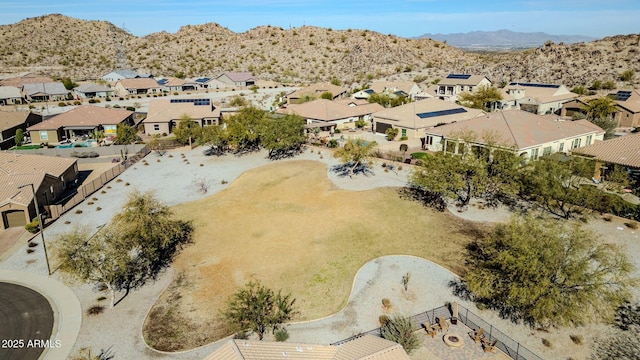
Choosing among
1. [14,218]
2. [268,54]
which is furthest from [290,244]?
[268,54]

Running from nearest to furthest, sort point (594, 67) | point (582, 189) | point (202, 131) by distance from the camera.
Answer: point (582, 189) < point (202, 131) < point (594, 67)

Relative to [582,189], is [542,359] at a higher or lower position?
lower

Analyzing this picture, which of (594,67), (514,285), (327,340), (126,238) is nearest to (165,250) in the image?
(126,238)

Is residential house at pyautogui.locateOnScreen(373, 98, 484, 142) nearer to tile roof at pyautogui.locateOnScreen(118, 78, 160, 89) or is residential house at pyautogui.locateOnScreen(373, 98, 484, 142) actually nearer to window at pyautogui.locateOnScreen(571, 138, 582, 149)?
window at pyautogui.locateOnScreen(571, 138, 582, 149)

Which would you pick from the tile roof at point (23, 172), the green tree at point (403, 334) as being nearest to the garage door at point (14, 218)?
the tile roof at point (23, 172)

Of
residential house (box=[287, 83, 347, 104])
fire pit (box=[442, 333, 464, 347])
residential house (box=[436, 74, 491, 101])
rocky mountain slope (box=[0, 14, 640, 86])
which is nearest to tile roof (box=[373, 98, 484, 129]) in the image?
residential house (box=[436, 74, 491, 101])

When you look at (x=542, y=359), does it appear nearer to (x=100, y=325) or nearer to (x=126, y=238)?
(x=100, y=325)

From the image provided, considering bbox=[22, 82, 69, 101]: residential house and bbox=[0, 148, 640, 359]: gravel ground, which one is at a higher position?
bbox=[22, 82, 69, 101]: residential house
